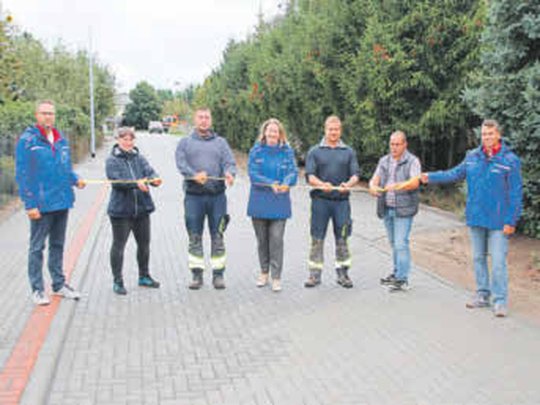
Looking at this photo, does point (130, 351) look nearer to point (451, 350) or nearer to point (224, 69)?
point (451, 350)

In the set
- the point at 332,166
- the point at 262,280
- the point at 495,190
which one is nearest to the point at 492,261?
the point at 495,190

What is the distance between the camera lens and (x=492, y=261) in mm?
6383

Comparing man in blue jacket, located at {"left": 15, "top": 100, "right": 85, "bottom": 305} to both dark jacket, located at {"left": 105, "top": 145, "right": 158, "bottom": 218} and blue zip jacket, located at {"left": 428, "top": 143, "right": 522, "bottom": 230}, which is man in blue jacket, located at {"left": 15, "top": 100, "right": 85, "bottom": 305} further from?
blue zip jacket, located at {"left": 428, "top": 143, "right": 522, "bottom": 230}

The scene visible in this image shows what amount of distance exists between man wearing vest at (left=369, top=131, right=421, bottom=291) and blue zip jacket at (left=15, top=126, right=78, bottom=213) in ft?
11.0

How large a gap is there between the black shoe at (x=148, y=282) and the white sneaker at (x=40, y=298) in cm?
118

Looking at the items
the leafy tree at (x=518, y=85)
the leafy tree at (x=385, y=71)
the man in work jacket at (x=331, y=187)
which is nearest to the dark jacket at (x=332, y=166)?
the man in work jacket at (x=331, y=187)

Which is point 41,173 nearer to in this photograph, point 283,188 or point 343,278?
point 283,188

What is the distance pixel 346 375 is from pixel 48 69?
34436 mm

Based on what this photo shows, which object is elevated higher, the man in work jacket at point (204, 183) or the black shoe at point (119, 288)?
the man in work jacket at point (204, 183)

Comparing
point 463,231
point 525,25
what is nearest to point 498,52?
point 525,25

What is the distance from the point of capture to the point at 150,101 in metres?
109

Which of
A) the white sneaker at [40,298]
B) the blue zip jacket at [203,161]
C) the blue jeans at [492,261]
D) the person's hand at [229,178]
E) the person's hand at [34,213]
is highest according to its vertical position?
the blue zip jacket at [203,161]

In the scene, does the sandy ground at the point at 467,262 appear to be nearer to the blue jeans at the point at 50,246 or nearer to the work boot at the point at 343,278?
the work boot at the point at 343,278

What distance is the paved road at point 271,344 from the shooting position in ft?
15.1
